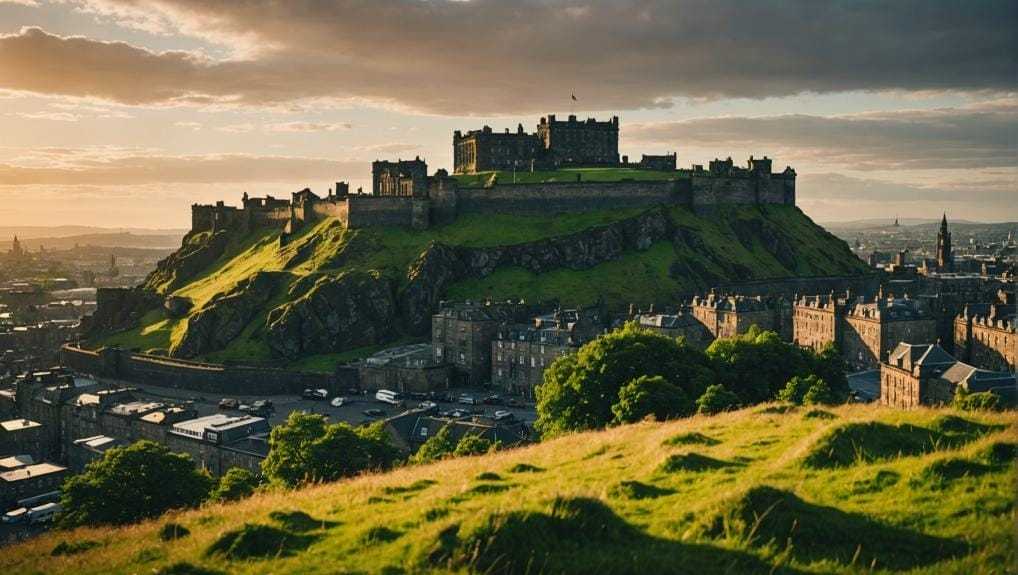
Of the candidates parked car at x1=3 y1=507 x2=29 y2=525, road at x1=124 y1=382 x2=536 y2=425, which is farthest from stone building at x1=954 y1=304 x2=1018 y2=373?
parked car at x1=3 y1=507 x2=29 y2=525

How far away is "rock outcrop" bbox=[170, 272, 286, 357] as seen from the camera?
91.4 m

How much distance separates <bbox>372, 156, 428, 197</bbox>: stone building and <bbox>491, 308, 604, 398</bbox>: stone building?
32036 mm

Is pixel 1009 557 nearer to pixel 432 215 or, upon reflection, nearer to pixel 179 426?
pixel 179 426

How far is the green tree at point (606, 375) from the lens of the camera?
37.1 meters

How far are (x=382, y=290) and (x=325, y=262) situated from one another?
9.77 metres

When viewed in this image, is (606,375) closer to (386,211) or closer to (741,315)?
(741,315)

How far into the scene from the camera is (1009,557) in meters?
10.3

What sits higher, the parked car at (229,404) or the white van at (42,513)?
the parked car at (229,404)

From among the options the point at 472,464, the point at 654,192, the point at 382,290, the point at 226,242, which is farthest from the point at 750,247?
the point at 472,464

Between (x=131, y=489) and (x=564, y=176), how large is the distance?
85332 mm

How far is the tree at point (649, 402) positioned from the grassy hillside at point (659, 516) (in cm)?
1362

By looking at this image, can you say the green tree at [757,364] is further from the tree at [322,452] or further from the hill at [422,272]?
the hill at [422,272]

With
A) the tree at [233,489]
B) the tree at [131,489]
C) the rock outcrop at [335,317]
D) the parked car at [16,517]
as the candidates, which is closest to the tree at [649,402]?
the tree at [233,489]

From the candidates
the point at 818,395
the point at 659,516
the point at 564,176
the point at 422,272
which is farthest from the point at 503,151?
the point at 659,516
